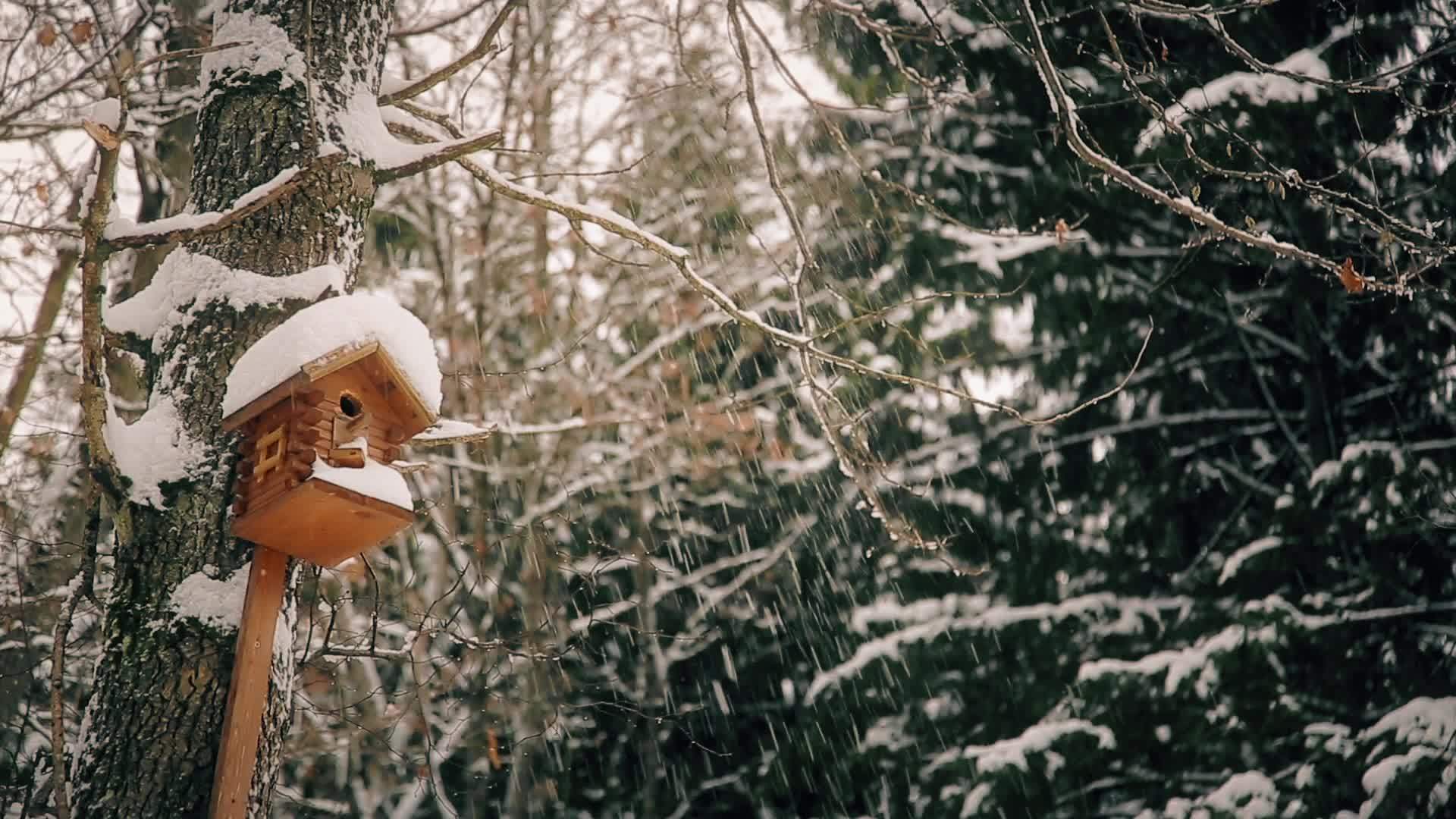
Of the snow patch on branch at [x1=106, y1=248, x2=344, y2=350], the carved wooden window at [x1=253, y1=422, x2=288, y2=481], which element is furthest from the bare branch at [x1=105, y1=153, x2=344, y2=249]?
the carved wooden window at [x1=253, y1=422, x2=288, y2=481]

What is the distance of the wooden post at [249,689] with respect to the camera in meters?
2.14

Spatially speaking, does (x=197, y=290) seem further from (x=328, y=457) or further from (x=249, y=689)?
(x=249, y=689)

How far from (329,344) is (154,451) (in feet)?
1.51

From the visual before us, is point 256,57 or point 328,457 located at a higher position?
point 256,57

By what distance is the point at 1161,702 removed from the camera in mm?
6141

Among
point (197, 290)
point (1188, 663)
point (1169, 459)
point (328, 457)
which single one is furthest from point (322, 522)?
point (1169, 459)

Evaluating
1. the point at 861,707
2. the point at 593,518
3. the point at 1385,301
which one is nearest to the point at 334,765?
the point at 593,518

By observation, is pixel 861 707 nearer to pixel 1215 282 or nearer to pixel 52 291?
pixel 1215 282

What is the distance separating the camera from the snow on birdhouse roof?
232 centimetres

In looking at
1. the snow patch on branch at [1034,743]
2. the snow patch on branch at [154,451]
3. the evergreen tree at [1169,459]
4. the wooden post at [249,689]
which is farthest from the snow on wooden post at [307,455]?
the snow patch on branch at [1034,743]

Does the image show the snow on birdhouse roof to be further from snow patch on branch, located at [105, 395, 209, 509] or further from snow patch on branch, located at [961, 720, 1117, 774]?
snow patch on branch, located at [961, 720, 1117, 774]

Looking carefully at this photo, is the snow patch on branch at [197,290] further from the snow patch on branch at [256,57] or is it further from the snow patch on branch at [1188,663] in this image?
the snow patch on branch at [1188,663]

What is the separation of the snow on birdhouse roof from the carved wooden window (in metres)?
0.09

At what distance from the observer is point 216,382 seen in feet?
8.16
